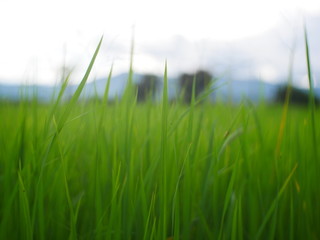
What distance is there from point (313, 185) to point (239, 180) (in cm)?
18

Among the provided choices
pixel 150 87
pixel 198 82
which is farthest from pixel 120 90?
pixel 198 82

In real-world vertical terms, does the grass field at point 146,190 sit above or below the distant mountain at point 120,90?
below

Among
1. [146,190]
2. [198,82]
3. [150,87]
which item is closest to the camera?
[146,190]

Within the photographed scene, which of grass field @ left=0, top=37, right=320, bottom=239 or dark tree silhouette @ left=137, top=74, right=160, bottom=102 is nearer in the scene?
grass field @ left=0, top=37, right=320, bottom=239

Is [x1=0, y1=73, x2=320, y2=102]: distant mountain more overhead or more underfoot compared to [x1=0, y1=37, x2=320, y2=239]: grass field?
more overhead

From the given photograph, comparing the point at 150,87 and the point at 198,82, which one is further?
the point at 198,82

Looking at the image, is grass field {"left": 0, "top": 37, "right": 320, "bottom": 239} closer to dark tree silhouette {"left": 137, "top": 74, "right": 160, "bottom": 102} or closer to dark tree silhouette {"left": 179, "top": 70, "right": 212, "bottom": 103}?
dark tree silhouette {"left": 137, "top": 74, "right": 160, "bottom": 102}

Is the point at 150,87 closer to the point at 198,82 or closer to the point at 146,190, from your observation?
the point at 198,82

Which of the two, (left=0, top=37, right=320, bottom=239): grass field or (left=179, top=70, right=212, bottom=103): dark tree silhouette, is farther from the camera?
(left=179, top=70, right=212, bottom=103): dark tree silhouette

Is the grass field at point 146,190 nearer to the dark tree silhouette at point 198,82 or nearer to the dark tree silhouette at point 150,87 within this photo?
the dark tree silhouette at point 150,87

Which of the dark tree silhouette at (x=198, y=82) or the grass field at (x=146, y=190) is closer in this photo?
the grass field at (x=146, y=190)

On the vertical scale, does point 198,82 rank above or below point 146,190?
above

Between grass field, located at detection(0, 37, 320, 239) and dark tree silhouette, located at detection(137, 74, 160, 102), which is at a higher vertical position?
dark tree silhouette, located at detection(137, 74, 160, 102)

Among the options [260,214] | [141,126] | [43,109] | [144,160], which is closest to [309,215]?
[260,214]
